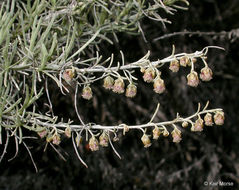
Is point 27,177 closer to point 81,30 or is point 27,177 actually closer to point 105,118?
point 105,118

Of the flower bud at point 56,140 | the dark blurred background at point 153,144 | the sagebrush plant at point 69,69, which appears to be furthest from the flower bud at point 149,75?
the dark blurred background at point 153,144

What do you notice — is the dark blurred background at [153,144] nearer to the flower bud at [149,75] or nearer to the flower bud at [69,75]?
the flower bud at [69,75]

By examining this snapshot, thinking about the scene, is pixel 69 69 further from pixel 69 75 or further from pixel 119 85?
pixel 119 85

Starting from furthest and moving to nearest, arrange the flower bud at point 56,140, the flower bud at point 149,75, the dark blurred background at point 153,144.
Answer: the dark blurred background at point 153,144 < the flower bud at point 56,140 < the flower bud at point 149,75

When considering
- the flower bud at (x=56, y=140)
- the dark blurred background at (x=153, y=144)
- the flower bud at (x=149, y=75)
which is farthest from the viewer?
the dark blurred background at (x=153, y=144)

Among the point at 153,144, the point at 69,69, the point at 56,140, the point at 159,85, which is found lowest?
the point at 153,144

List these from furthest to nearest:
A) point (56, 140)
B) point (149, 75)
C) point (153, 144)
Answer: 1. point (153, 144)
2. point (56, 140)
3. point (149, 75)

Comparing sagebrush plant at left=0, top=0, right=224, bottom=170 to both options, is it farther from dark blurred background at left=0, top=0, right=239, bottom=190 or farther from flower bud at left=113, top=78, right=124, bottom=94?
dark blurred background at left=0, top=0, right=239, bottom=190

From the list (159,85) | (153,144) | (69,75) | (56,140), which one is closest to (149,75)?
(159,85)
